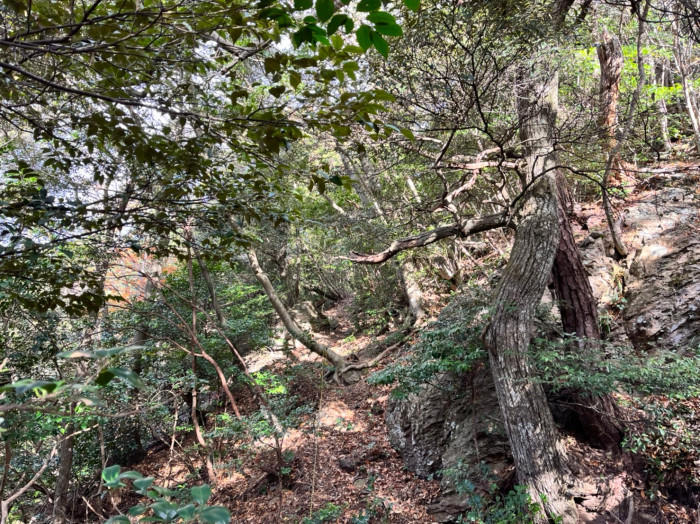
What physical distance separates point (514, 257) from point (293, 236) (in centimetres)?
766

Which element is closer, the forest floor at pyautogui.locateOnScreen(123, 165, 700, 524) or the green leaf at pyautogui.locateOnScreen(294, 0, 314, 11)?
the green leaf at pyautogui.locateOnScreen(294, 0, 314, 11)

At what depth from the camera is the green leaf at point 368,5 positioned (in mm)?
981

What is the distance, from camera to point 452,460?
14.6ft

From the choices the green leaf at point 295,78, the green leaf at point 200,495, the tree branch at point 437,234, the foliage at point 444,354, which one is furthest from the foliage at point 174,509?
the foliage at point 444,354

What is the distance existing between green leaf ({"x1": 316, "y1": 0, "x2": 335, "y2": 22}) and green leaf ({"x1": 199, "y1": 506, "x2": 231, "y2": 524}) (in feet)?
4.30

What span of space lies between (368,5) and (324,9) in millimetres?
144

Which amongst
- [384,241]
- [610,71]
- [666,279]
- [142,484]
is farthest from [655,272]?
[142,484]

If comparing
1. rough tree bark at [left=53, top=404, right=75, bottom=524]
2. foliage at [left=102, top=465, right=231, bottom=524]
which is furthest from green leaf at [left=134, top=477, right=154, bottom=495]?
rough tree bark at [left=53, top=404, right=75, bottom=524]

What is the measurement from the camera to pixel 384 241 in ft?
24.3

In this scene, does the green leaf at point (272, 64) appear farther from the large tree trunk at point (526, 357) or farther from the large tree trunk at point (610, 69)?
the large tree trunk at point (610, 69)

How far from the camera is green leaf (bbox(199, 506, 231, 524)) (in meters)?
0.72

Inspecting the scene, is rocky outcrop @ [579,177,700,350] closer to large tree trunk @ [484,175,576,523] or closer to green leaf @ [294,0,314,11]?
large tree trunk @ [484,175,576,523]

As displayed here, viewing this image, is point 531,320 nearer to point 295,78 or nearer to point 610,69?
point 295,78

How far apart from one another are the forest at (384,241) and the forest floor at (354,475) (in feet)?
0.11
